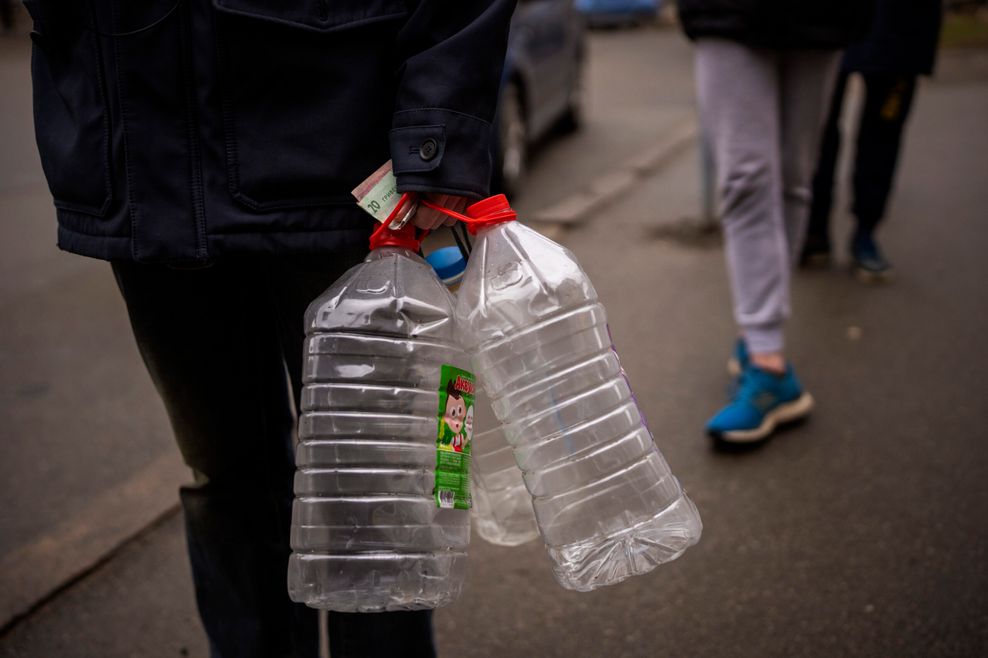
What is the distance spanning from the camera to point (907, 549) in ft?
8.66

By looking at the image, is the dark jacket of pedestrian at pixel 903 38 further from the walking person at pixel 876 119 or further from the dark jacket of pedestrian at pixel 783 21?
the dark jacket of pedestrian at pixel 783 21

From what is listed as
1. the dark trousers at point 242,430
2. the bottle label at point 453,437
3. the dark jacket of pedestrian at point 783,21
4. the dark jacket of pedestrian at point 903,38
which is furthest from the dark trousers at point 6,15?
the bottle label at point 453,437

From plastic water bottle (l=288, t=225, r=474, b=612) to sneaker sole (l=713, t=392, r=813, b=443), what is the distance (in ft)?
5.79

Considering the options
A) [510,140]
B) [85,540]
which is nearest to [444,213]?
[85,540]

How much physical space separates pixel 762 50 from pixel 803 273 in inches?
86.9

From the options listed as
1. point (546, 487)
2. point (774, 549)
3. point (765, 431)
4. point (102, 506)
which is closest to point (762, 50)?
point (765, 431)

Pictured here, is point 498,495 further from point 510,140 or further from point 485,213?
point 510,140

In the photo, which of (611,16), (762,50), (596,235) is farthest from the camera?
(611,16)

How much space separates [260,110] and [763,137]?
199 cm

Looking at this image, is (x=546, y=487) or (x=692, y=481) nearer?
(x=546, y=487)

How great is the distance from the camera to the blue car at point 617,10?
19688mm

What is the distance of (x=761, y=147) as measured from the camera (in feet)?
9.93

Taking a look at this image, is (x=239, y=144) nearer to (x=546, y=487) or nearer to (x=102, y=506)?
(x=546, y=487)

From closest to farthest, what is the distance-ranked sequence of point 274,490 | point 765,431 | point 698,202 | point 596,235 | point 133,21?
point 133,21 → point 274,490 → point 765,431 → point 596,235 → point 698,202
